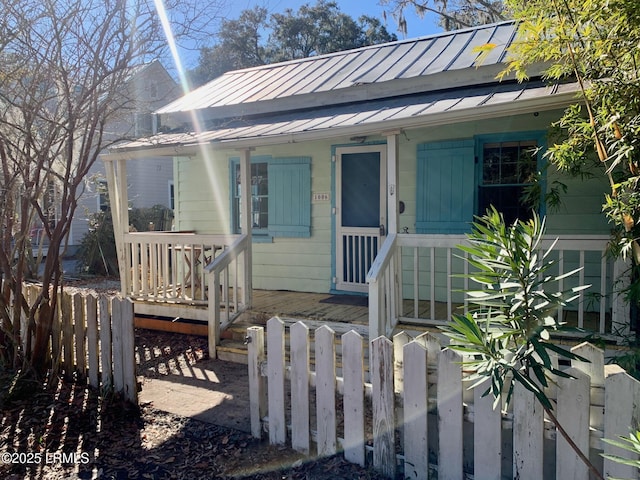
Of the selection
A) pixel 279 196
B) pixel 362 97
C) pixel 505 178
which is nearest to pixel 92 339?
pixel 279 196

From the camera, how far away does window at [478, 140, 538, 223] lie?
552 cm

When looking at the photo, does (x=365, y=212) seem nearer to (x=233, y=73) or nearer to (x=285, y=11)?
(x=233, y=73)

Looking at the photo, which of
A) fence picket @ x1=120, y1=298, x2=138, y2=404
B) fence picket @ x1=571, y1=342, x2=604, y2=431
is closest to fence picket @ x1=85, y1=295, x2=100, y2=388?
fence picket @ x1=120, y1=298, x2=138, y2=404

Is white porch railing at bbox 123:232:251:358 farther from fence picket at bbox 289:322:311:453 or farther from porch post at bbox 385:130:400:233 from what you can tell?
fence picket at bbox 289:322:311:453

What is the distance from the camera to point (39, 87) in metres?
4.16

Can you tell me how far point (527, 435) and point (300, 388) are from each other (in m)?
1.37

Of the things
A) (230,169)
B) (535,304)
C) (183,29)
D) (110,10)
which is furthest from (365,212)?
(535,304)

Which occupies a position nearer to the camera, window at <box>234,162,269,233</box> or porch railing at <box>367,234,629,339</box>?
porch railing at <box>367,234,629,339</box>

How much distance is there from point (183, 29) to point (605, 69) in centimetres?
372

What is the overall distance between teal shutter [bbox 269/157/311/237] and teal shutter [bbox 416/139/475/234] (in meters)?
1.72

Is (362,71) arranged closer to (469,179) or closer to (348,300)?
(469,179)

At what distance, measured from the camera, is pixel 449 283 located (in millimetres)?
4207

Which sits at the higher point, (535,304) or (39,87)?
(39,87)

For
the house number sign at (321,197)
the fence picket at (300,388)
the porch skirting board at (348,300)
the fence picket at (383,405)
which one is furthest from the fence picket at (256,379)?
the house number sign at (321,197)
